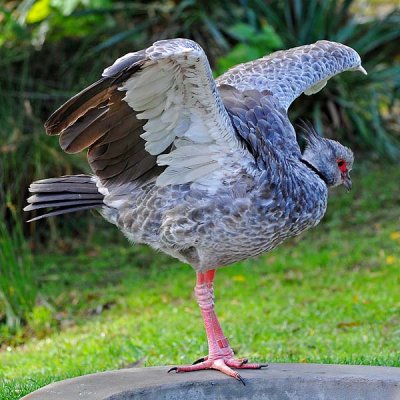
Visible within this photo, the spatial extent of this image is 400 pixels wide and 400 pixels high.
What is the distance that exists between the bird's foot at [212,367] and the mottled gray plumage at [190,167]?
49 centimetres

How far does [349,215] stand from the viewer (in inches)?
342

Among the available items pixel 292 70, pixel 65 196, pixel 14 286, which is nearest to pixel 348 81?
pixel 14 286

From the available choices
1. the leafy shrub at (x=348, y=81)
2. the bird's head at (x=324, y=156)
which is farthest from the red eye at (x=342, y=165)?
the leafy shrub at (x=348, y=81)

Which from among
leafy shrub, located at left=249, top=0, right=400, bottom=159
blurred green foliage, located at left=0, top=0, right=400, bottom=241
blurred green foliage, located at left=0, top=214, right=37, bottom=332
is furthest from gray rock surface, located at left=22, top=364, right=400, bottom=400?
leafy shrub, located at left=249, top=0, right=400, bottom=159

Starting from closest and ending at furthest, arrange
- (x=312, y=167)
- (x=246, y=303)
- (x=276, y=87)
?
(x=312, y=167) → (x=276, y=87) → (x=246, y=303)

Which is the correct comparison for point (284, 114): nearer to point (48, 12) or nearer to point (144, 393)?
point (144, 393)

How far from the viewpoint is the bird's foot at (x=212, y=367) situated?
3.62 m

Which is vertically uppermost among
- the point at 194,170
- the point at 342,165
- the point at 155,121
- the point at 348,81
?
the point at 155,121

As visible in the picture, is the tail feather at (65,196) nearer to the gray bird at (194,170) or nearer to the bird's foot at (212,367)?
the gray bird at (194,170)

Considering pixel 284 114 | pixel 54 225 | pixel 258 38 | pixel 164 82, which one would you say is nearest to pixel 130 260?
pixel 54 225

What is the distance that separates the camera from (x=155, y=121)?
387 cm

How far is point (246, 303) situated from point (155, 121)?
9.39ft

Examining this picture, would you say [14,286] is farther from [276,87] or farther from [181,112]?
[181,112]

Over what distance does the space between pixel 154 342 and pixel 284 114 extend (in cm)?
181
